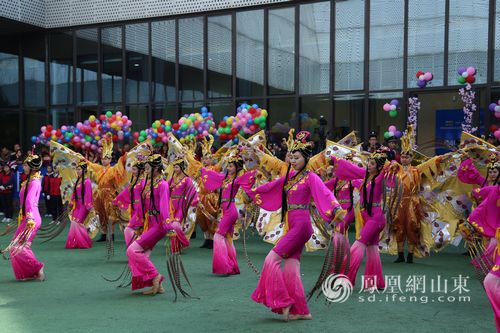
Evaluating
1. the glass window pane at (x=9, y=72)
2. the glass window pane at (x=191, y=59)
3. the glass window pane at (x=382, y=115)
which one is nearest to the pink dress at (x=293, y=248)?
the glass window pane at (x=382, y=115)

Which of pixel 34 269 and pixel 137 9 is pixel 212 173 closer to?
pixel 34 269

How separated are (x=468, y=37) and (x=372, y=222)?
8175 mm

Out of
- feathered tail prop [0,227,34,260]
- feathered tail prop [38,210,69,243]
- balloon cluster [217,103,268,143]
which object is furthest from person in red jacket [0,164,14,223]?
feathered tail prop [0,227,34,260]

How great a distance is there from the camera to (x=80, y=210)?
35.7 ft

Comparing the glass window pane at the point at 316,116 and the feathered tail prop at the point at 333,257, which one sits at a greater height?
the glass window pane at the point at 316,116

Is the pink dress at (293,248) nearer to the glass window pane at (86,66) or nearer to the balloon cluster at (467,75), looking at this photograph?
the balloon cluster at (467,75)

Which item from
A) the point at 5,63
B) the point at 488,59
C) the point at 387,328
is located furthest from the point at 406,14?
the point at 5,63

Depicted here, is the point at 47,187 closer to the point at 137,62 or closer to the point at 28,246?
the point at 137,62

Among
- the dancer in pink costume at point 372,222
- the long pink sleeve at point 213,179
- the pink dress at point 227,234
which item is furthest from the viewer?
the long pink sleeve at point 213,179

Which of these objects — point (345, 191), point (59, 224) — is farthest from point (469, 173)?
point (59, 224)

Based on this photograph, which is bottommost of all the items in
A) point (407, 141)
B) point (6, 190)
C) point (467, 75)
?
point (6, 190)

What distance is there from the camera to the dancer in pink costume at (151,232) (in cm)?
660

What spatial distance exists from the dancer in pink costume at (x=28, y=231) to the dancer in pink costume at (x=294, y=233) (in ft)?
10.9

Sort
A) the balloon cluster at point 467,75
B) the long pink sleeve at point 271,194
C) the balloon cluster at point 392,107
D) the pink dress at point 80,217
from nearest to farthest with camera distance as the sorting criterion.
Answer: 1. the long pink sleeve at point 271,194
2. the pink dress at point 80,217
3. the balloon cluster at point 467,75
4. the balloon cluster at point 392,107
